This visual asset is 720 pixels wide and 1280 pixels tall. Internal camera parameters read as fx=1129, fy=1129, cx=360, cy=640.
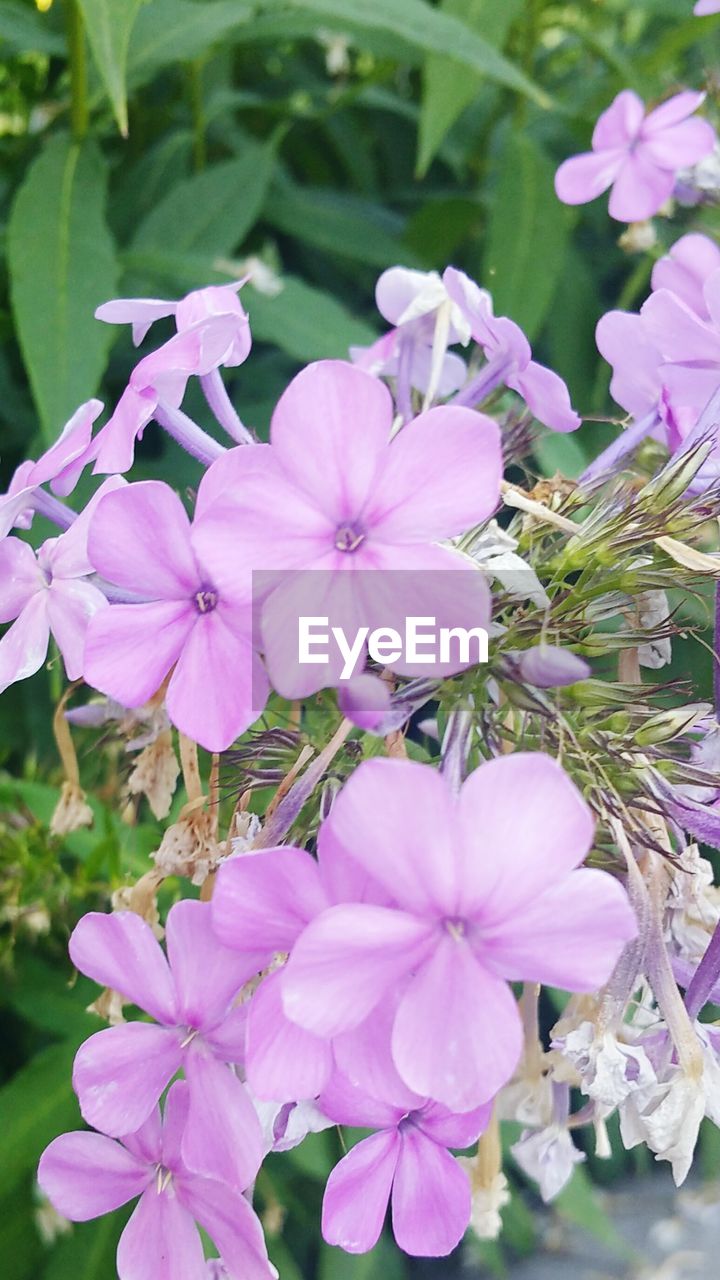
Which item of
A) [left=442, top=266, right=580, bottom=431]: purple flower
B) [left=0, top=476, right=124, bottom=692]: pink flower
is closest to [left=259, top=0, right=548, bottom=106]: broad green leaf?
[left=442, top=266, right=580, bottom=431]: purple flower

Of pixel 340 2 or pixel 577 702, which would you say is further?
pixel 340 2

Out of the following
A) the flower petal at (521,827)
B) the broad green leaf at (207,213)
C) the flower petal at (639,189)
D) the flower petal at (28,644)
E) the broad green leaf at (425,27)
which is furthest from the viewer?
the broad green leaf at (207,213)

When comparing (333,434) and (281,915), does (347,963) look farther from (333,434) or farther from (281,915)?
(333,434)

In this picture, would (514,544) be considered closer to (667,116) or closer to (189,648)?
(189,648)

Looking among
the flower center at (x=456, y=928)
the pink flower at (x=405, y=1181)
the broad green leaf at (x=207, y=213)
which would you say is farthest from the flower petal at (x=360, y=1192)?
the broad green leaf at (x=207, y=213)

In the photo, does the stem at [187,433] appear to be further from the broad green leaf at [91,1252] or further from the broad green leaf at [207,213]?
the broad green leaf at [91,1252]

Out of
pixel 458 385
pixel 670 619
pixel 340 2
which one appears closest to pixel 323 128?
pixel 340 2

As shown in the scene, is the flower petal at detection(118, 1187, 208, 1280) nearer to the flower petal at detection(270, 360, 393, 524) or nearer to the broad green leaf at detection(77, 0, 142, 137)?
the flower petal at detection(270, 360, 393, 524)
